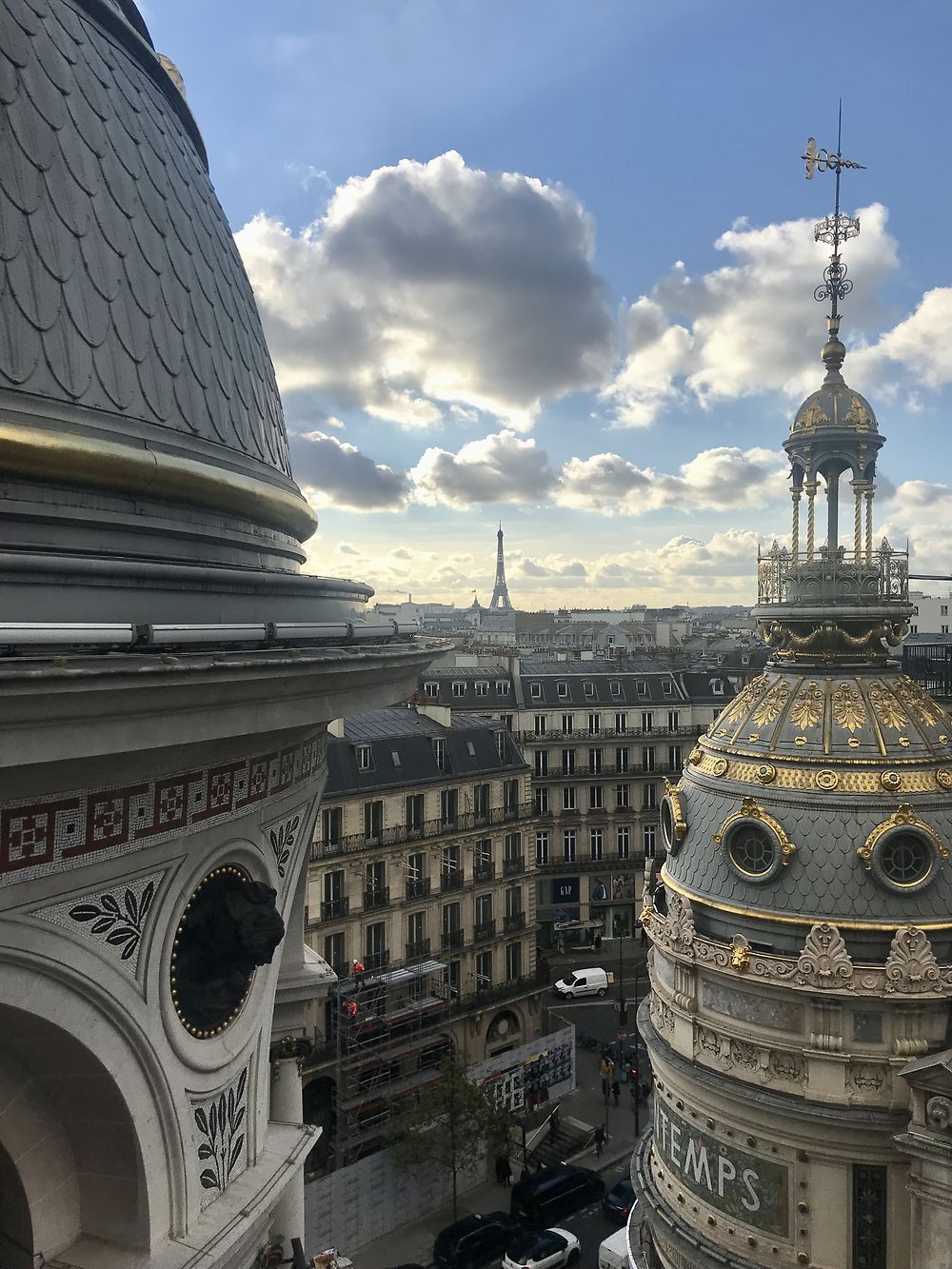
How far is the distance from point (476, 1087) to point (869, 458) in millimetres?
25967

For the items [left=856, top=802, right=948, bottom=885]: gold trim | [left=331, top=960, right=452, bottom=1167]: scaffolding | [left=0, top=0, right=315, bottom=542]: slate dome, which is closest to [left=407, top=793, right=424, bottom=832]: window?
[left=331, top=960, right=452, bottom=1167]: scaffolding

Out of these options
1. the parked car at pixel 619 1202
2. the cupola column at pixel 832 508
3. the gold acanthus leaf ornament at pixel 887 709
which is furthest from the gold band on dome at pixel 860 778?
the parked car at pixel 619 1202

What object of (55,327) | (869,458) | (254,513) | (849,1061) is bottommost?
(849,1061)

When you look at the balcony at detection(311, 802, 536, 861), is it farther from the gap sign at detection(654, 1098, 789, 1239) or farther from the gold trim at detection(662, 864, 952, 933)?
the gold trim at detection(662, 864, 952, 933)

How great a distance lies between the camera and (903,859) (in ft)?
63.7

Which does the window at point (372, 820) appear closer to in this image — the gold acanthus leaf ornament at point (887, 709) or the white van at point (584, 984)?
the white van at point (584, 984)

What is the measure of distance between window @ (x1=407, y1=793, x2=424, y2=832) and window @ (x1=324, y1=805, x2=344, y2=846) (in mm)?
3757

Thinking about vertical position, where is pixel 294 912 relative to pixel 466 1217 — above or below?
above

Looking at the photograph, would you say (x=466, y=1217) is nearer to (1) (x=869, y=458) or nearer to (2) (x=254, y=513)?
(1) (x=869, y=458)

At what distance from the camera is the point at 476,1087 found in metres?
33.7

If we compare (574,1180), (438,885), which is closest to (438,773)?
(438,885)

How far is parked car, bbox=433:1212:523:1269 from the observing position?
3009cm

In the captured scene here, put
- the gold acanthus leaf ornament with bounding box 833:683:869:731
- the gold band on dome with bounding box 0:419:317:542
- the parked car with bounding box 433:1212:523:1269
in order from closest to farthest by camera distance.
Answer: the gold band on dome with bounding box 0:419:317:542, the gold acanthus leaf ornament with bounding box 833:683:869:731, the parked car with bounding box 433:1212:523:1269

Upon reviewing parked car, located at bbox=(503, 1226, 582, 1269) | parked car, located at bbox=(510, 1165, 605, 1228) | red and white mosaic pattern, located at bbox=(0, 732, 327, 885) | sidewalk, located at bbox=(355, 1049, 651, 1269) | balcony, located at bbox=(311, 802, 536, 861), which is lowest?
sidewalk, located at bbox=(355, 1049, 651, 1269)
